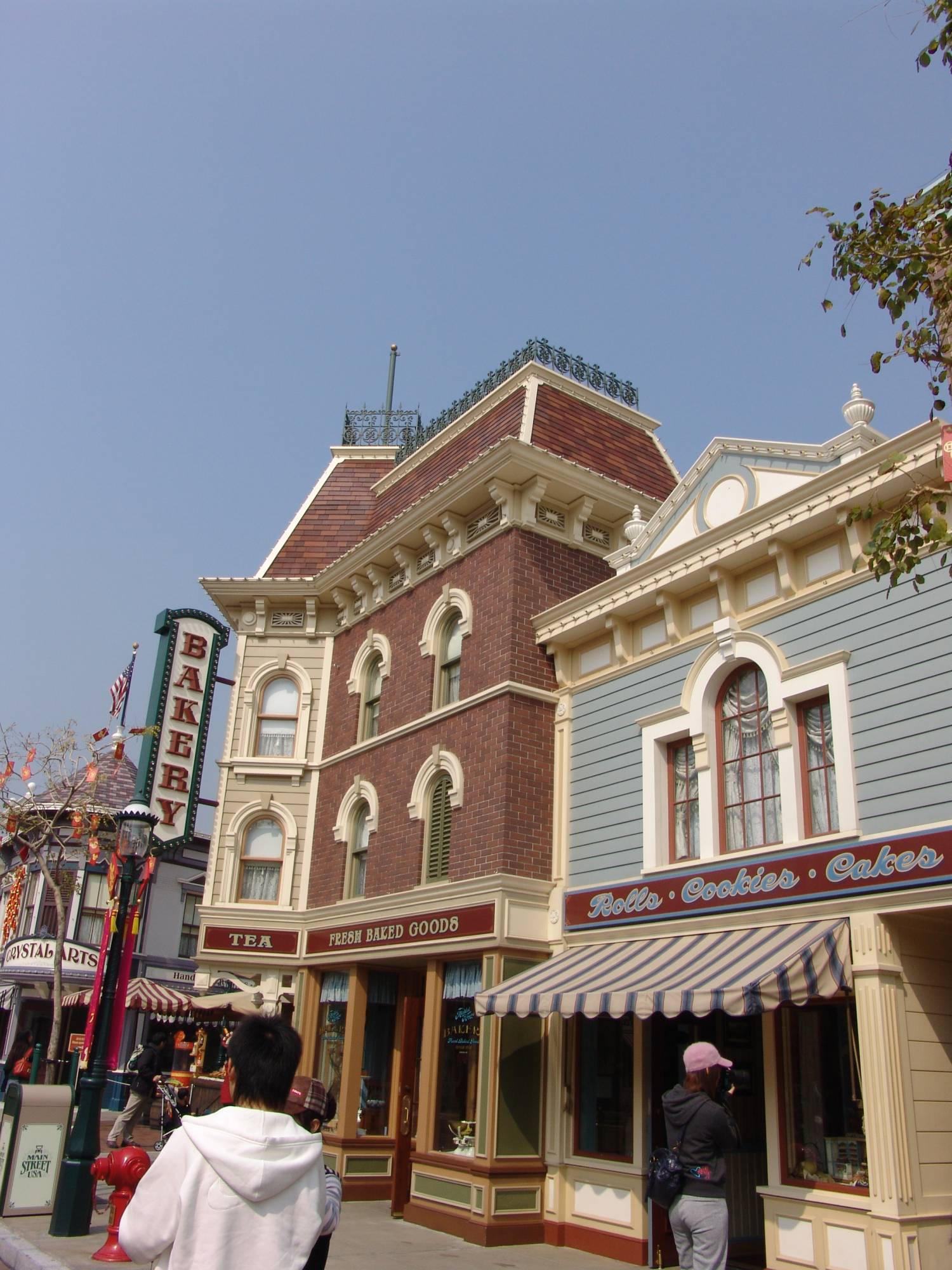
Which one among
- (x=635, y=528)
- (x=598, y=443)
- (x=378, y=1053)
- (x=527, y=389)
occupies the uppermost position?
(x=527, y=389)

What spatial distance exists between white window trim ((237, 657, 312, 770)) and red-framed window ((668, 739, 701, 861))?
28.0 ft

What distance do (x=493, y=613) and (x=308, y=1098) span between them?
10.1 meters

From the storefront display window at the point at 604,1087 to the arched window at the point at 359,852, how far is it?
5263 millimetres

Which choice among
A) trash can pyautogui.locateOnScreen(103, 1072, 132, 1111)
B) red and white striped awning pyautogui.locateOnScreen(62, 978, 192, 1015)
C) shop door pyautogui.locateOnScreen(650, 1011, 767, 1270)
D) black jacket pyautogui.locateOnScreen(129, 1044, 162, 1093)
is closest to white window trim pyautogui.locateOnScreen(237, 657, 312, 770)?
black jacket pyautogui.locateOnScreen(129, 1044, 162, 1093)

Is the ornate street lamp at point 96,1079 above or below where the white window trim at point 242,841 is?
below

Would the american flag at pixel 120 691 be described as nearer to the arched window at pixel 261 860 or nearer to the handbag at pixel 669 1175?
the arched window at pixel 261 860

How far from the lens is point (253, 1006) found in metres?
17.7

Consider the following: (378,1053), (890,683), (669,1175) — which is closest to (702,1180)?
(669,1175)

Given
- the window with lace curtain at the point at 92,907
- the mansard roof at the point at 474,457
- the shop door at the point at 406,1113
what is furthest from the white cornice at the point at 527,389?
the window with lace curtain at the point at 92,907

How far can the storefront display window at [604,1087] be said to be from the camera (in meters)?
11.6

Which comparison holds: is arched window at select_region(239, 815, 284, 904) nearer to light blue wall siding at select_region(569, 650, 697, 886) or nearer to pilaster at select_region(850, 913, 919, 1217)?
light blue wall siding at select_region(569, 650, 697, 886)

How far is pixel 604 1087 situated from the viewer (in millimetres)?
11969

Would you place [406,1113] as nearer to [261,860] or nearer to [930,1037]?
[261,860]

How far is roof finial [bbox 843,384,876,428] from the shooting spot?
10.9 meters
